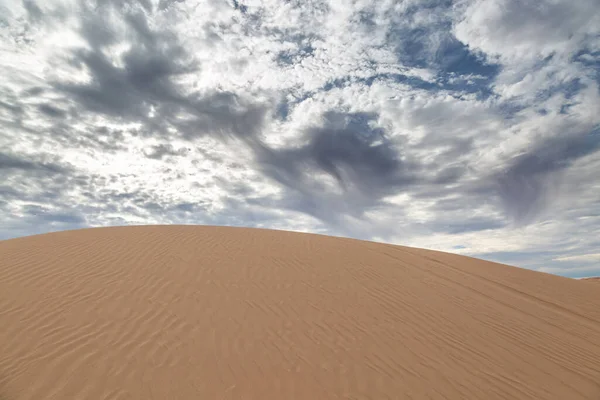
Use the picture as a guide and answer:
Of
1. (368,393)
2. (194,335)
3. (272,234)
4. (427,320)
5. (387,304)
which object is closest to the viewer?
(368,393)

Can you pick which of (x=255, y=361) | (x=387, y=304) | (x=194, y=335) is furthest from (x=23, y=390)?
(x=387, y=304)

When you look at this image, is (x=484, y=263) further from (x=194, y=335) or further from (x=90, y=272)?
(x=90, y=272)

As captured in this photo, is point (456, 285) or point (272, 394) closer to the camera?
point (272, 394)

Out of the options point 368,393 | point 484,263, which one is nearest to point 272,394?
point 368,393

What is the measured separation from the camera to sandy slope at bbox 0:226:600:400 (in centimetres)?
547

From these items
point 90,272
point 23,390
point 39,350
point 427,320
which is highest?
point 90,272

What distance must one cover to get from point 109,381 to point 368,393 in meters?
4.06

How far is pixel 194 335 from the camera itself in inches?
258

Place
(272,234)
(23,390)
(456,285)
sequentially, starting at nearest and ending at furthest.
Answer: (23,390)
(456,285)
(272,234)

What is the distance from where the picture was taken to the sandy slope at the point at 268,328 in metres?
5.47

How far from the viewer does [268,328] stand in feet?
23.1

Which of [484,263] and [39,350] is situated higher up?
[484,263]

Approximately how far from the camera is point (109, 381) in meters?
5.26

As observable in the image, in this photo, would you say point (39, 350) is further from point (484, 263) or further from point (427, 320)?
point (484, 263)
